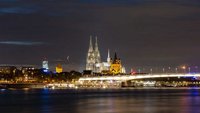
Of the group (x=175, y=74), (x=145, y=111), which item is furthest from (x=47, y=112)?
(x=175, y=74)

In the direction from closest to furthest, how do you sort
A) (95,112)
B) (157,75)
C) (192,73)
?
(95,112)
(192,73)
(157,75)

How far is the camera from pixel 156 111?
7331 cm

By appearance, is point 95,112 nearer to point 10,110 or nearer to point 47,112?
point 47,112

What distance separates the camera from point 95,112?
2874 inches

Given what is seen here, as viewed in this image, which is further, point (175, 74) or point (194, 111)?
point (175, 74)

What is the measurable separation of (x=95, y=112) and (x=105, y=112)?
1.29 m

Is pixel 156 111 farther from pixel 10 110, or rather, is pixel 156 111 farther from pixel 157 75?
pixel 157 75

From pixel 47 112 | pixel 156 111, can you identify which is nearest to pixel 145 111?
pixel 156 111

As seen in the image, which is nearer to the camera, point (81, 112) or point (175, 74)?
point (81, 112)

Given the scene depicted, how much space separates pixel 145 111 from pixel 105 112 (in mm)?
5177

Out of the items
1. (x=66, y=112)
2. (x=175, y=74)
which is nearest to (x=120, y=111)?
(x=66, y=112)

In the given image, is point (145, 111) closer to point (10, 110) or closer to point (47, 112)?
point (47, 112)

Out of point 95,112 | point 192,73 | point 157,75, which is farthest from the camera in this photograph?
point 157,75

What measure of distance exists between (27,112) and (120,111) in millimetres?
11808
